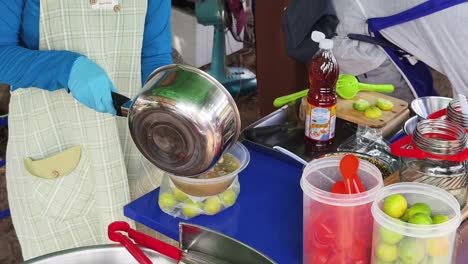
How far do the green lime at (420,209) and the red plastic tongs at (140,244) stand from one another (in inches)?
13.9

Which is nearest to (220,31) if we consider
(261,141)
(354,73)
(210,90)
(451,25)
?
(354,73)

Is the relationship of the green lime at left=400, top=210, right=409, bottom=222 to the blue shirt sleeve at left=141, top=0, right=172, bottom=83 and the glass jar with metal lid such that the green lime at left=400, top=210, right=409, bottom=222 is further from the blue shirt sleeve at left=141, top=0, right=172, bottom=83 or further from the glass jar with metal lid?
the blue shirt sleeve at left=141, top=0, right=172, bottom=83

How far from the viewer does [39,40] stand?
134 centimetres

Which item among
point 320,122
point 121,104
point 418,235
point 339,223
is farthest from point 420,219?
point 121,104

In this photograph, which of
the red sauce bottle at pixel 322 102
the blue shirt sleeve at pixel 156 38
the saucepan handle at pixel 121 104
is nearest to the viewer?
the saucepan handle at pixel 121 104

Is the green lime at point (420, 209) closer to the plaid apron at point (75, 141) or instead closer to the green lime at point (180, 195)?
the green lime at point (180, 195)

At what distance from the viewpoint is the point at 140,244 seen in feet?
3.17

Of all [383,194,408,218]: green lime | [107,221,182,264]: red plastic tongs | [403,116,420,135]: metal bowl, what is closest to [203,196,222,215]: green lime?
[107,221,182,264]: red plastic tongs

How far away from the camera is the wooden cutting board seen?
4.91 ft

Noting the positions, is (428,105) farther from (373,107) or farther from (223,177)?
(223,177)

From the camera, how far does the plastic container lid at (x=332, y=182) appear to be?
98cm

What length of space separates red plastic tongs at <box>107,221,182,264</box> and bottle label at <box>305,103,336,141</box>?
1.75 ft

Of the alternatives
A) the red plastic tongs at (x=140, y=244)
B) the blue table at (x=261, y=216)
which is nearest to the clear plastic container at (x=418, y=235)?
the blue table at (x=261, y=216)

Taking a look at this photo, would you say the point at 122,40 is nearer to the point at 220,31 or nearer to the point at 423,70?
the point at 423,70
